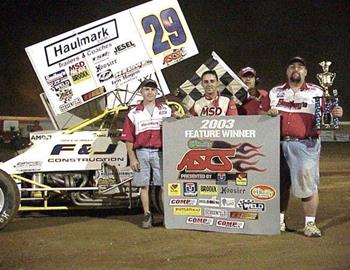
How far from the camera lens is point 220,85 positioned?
7.54 metres

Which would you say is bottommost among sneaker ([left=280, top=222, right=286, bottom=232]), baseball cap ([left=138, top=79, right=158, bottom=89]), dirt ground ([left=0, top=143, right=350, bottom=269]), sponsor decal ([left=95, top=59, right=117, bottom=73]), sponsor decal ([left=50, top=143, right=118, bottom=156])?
dirt ground ([left=0, top=143, right=350, bottom=269])

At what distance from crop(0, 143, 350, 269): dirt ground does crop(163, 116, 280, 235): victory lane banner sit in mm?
164

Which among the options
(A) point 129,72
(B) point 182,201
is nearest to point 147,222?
(B) point 182,201

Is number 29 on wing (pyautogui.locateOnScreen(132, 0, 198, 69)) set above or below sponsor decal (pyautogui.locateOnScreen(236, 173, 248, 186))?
above

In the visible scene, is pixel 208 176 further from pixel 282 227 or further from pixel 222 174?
pixel 282 227

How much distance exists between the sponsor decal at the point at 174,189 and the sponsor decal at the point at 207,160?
0.62 ft

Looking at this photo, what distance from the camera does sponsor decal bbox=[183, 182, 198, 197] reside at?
22.7ft

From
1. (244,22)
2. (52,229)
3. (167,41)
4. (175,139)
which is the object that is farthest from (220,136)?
(244,22)

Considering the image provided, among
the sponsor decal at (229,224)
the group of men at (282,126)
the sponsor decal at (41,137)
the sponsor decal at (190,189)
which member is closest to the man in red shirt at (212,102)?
the group of men at (282,126)

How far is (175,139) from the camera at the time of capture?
22.9 ft

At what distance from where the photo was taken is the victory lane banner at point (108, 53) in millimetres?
7668

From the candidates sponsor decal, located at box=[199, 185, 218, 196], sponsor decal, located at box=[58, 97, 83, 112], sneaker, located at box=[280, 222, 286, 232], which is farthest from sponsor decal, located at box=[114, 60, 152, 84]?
sneaker, located at box=[280, 222, 286, 232]

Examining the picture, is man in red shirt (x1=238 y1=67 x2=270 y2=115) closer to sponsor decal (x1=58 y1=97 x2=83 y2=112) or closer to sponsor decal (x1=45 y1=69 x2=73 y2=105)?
→ sponsor decal (x1=58 y1=97 x2=83 y2=112)

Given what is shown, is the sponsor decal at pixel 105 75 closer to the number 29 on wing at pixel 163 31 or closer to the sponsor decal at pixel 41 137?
the number 29 on wing at pixel 163 31
